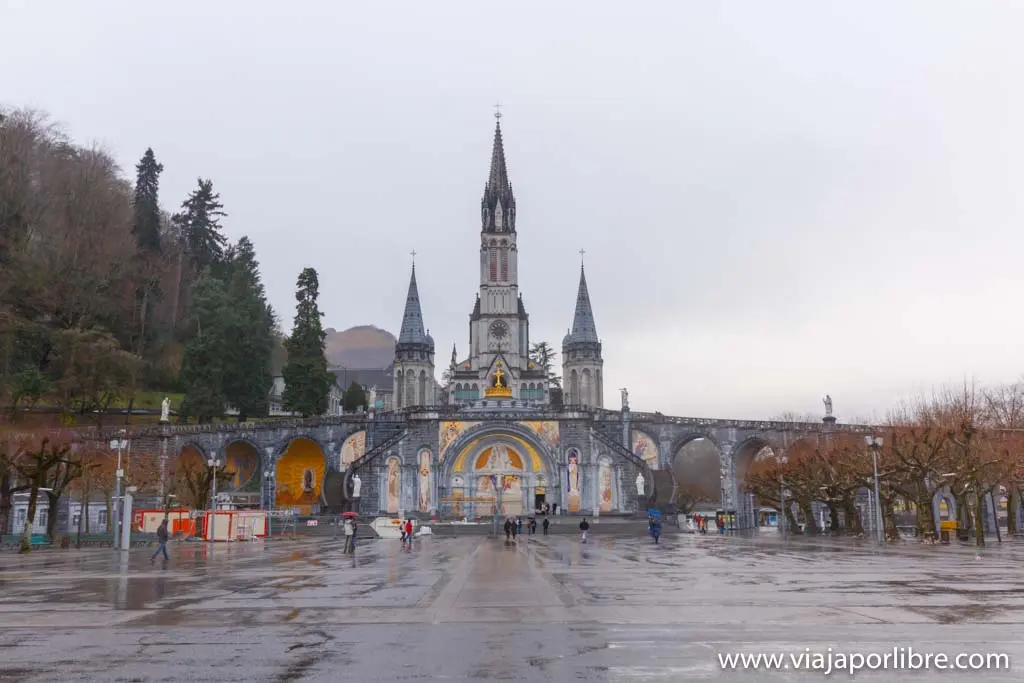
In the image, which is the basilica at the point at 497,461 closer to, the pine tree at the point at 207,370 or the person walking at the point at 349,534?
the pine tree at the point at 207,370

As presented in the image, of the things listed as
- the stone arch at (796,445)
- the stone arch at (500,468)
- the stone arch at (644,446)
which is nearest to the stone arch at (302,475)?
the stone arch at (500,468)

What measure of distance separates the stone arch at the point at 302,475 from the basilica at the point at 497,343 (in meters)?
34.5

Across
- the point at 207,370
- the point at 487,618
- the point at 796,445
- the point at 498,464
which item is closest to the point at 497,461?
the point at 498,464

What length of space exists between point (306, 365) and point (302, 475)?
29.5ft

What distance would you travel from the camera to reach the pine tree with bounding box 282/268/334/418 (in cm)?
7144

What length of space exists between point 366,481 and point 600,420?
17.8m

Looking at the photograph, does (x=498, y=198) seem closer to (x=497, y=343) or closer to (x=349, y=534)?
(x=497, y=343)

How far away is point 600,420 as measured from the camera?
217ft

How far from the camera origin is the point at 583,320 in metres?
104

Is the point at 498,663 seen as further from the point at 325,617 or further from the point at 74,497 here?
the point at 74,497

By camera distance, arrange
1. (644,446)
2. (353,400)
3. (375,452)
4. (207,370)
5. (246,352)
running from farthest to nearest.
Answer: (353,400) < (246,352) < (207,370) < (644,446) < (375,452)

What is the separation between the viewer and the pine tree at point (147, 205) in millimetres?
82625

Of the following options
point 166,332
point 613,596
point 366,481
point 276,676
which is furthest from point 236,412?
point 276,676

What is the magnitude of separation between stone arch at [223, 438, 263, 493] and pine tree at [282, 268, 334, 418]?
5.55 meters
